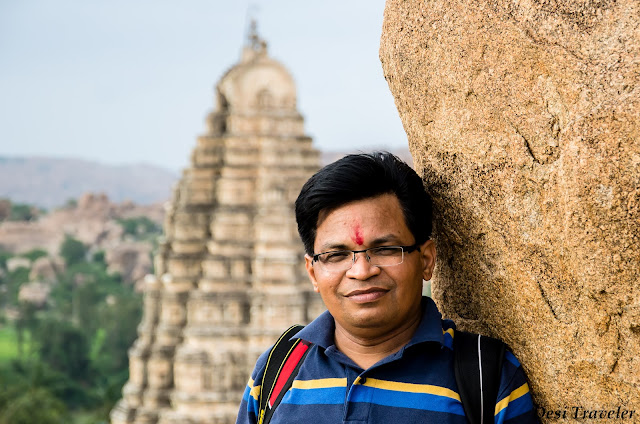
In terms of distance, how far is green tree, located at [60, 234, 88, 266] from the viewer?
62875mm

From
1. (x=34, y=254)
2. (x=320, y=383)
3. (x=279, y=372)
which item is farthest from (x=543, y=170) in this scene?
(x=34, y=254)

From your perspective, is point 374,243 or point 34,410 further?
point 34,410

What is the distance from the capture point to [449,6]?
2.51m

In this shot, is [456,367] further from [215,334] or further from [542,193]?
[215,334]

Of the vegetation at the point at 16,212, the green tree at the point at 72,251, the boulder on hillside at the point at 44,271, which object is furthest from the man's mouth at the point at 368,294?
the vegetation at the point at 16,212

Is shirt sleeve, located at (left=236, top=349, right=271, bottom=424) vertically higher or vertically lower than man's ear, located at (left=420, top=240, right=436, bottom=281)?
lower

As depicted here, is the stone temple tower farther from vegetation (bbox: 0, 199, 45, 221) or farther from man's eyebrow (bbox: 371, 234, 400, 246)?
vegetation (bbox: 0, 199, 45, 221)

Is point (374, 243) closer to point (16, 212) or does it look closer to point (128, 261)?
point (128, 261)

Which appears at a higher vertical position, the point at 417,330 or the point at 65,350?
the point at 417,330

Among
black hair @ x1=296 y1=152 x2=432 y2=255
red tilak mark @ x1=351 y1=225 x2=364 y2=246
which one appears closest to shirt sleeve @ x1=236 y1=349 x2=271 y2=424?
black hair @ x1=296 y1=152 x2=432 y2=255

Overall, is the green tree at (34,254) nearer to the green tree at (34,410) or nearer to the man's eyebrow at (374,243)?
the green tree at (34,410)

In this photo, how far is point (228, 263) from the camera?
1958 centimetres

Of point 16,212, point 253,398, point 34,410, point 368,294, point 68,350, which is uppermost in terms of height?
point 16,212

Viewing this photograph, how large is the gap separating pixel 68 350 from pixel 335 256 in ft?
126
